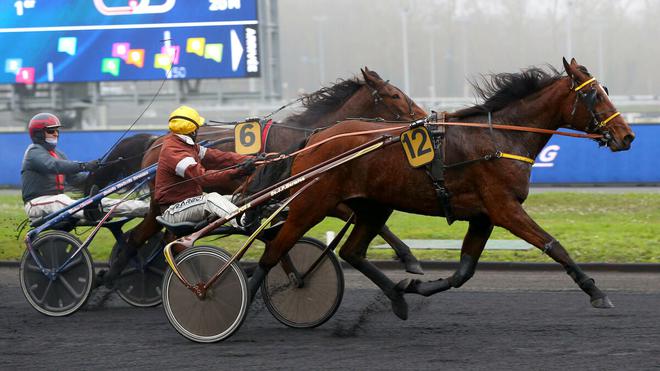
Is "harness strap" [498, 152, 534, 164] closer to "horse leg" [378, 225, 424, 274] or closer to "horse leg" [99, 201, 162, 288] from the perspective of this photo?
"horse leg" [378, 225, 424, 274]

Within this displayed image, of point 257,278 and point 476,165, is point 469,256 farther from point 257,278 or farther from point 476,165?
point 257,278

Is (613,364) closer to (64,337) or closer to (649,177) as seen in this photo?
(64,337)

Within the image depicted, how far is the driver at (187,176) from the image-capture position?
693 centimetres

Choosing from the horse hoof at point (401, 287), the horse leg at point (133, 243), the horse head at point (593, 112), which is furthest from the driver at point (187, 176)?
the horse head at point (593, 112)

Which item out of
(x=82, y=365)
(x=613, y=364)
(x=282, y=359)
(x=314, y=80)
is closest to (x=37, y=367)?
(x=82, y=365)

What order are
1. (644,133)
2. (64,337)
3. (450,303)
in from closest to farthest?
1. (64,337)
2. (450,303)
3. (644,133)

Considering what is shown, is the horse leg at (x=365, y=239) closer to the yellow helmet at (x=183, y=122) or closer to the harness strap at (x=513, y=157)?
the harness strap at (x=513, y=157)

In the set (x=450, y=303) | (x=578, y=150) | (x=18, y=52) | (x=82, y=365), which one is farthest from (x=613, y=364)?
(x=18, y=52)

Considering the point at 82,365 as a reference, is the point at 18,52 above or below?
above

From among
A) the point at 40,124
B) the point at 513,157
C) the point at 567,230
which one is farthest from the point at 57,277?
the point at 567,230

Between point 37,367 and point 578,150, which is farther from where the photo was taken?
point 578,150

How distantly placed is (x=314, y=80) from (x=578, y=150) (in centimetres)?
2056

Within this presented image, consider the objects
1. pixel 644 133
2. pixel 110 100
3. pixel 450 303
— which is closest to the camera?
pixel 450 303

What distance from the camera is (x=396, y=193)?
22.8ft
